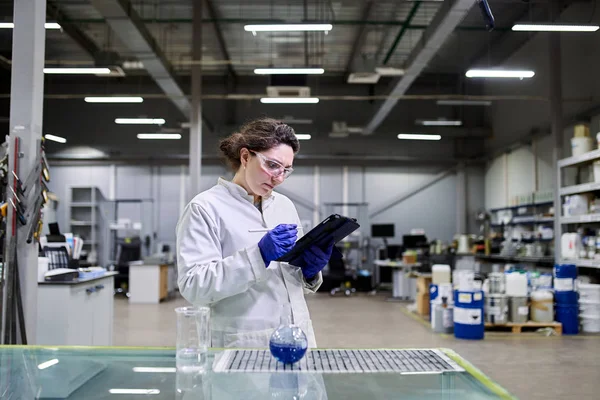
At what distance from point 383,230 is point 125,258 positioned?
6.30 meters

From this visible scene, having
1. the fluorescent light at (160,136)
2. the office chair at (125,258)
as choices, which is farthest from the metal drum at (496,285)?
the fluorescent light at (160,136)

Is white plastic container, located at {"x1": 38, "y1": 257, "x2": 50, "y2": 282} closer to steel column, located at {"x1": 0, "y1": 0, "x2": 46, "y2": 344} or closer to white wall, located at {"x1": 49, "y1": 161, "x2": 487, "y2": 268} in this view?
steel column, located at {"x1": 0, "y1": 0, "x2": 46, "y2": 344}

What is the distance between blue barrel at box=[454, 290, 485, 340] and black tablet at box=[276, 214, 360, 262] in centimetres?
479

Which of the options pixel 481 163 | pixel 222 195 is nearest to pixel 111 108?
pixel 481 163

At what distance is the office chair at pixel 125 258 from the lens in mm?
11672

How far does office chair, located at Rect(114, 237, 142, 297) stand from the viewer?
11672 mm

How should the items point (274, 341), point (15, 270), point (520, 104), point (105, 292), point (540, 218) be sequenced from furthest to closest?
1. point (520, 104)
2. point (540, 218)
3. point (105, 292)
4. point (15, 270)
5. point (274, 341)

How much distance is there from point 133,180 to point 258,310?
1391 centimetres

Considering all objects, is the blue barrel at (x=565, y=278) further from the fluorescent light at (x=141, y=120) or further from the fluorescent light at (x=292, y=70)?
the fluorescent light at (x=141, y=120)

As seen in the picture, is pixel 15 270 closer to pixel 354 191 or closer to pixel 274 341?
pixel 274 341

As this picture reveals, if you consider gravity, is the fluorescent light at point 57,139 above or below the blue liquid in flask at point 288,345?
above

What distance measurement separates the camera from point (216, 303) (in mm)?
1742

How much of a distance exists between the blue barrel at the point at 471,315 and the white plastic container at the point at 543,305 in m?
0.94

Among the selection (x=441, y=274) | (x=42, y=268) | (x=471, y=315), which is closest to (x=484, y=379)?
(x=42, y=268)
